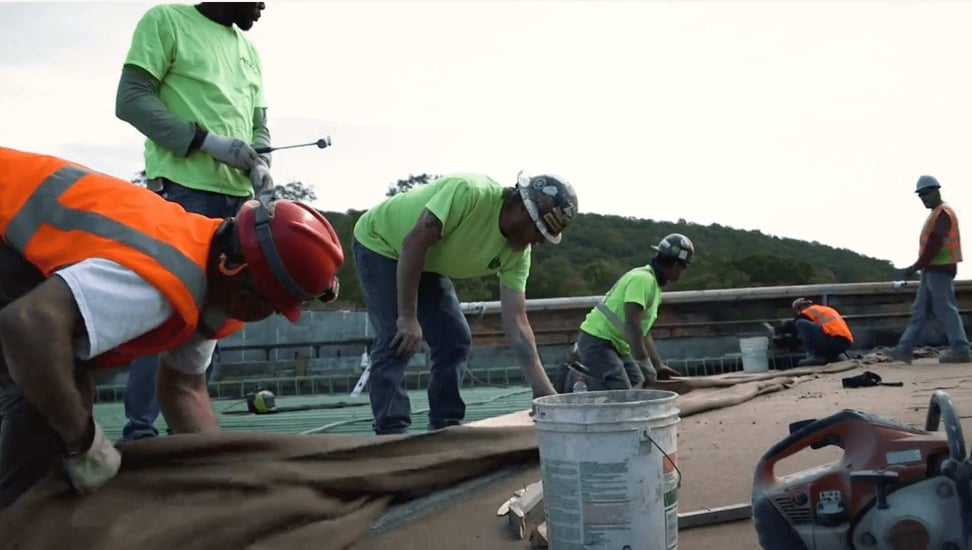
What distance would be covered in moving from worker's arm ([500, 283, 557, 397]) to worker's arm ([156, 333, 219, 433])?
4.43 ft

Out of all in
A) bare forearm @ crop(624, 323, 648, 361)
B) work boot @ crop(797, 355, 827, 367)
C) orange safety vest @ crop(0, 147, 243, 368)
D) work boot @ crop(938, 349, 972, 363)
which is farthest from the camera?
work boot @ crop(797, 355, 827, 367)

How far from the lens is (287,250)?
1899mm

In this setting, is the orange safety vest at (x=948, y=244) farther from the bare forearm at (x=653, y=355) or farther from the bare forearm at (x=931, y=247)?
A: the bare forearm at (x=653, y=355)

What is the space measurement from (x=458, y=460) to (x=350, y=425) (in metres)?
2.35

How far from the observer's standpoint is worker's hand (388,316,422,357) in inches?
121

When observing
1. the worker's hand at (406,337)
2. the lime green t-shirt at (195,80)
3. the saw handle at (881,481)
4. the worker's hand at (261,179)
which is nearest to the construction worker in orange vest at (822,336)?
the worker's hand at (406,337)

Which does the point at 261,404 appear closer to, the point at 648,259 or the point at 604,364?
the point at 604,364

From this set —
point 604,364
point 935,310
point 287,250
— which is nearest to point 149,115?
point 287,250

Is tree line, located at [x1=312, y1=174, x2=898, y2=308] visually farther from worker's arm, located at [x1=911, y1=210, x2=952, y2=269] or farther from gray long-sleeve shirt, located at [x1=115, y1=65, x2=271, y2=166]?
gray long-sleeve shirt, located at [x1=115, y1=65, x2=271, y2=166]

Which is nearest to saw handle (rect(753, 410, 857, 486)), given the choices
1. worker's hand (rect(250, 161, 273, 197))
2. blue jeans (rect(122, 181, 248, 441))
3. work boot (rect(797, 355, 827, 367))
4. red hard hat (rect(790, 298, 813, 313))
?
blue jeans (rect(122, 181, 248, 441))

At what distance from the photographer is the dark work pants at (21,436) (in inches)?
73.3

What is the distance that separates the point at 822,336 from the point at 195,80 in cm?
650

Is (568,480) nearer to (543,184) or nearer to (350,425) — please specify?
(543,184)

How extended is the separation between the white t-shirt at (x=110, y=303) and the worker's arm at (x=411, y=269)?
1.36m
